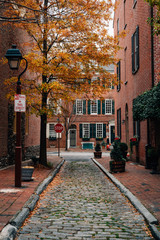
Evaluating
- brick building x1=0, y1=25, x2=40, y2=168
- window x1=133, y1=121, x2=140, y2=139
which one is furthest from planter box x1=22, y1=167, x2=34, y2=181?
window x1=133, y1=121, x2=140, y2=139

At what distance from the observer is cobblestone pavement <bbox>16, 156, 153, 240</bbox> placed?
447 cm

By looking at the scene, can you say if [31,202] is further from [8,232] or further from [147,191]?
[147,191]

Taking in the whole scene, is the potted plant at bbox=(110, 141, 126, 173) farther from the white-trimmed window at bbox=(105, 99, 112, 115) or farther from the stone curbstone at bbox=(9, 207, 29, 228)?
the white-trimmed window at bbox=(105, 99, 112, 115)

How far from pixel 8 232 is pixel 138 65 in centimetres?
1239

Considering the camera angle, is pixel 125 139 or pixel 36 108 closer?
pixel 36 108

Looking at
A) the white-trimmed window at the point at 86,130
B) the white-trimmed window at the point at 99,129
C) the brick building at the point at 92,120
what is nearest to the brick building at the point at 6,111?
the brick building at the point at 92,120

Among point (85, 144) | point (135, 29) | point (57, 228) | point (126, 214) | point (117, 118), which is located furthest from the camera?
point (85, 144)

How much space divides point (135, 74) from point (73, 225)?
12290mm

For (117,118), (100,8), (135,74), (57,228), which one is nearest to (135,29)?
(135,74)

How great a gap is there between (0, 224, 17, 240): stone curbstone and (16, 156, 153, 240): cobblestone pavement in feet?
0.38

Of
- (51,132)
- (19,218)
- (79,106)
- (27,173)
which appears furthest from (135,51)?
(51,132)

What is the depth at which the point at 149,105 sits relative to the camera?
10359 millimetres

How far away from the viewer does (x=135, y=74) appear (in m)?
16.1

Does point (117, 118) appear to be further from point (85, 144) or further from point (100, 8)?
point (85, 144)
